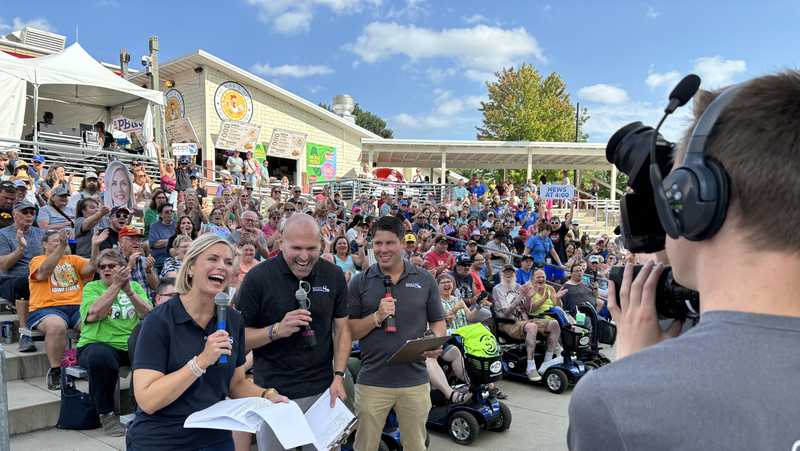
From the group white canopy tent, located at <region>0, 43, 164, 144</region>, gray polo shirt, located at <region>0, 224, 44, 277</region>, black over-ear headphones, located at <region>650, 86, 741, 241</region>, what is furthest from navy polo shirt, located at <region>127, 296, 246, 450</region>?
white canopy tent, located at <region>0, 43, 164, 144</region>

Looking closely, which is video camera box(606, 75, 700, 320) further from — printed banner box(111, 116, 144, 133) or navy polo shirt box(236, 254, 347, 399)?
printed banner box(111, 116, 144, 133)

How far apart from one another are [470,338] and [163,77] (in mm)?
18031

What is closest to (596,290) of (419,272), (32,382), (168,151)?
(419,272)

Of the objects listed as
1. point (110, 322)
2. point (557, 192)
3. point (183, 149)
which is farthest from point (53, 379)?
point (557, 192)

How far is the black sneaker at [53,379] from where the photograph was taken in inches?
191

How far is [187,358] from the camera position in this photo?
238cm

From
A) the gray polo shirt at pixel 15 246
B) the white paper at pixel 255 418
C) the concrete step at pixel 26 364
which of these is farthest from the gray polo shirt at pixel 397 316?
the gray polo shirt at pixel 15 246

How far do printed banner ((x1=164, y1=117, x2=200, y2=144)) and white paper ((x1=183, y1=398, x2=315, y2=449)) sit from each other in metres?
17.1

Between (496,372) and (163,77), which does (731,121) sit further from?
(163,77)

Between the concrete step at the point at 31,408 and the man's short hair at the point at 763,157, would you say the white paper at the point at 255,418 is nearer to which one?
the man's short hair at the point at 763,157

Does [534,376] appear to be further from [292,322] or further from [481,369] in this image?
[292,322]

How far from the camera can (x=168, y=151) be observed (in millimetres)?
17000

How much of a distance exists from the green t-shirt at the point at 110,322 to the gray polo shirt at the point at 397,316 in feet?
7.82

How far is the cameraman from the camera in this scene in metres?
0.69
